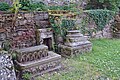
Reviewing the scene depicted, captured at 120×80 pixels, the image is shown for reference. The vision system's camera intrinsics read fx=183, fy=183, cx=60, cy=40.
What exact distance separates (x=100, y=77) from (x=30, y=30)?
2.22 m

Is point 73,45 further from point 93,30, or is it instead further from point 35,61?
point 93,30

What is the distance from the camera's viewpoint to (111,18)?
24.6 ft

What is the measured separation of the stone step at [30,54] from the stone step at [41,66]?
117mm

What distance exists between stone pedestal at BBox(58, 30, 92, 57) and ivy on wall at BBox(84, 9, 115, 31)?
1.69 m

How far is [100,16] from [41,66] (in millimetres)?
3946

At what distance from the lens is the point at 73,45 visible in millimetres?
4980

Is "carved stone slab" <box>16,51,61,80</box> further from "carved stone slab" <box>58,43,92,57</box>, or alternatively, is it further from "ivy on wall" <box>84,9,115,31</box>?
"ivy on wall" <box>84,9,115,31</box>

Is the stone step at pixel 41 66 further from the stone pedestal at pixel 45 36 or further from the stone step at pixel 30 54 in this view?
the stone pedestal at pixel 45 36

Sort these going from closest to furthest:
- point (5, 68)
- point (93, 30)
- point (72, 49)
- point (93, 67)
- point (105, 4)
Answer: point (5, 68), point (93, 67), point (72, 49), point (93, 30), point (105, 4)

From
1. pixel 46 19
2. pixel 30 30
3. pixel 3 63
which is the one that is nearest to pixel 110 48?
pixel 46 19

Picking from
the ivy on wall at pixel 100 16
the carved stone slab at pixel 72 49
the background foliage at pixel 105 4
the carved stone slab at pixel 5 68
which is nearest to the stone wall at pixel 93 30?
the ivy on wall at pixel 100 16

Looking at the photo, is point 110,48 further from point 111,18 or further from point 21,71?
point 21,71

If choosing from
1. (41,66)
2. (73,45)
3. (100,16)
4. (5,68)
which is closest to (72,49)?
(73,45)

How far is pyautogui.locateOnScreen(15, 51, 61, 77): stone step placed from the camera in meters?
3.67
